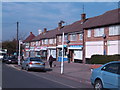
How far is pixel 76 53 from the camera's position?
39.6m

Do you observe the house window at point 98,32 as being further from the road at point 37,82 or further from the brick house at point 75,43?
the road at point 37,82

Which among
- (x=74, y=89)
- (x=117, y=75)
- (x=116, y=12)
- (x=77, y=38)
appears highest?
(x=116, y=12)

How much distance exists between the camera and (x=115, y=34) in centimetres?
3050

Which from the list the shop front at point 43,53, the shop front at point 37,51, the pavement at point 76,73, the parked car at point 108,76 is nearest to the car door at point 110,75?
the parked car at point 108,76

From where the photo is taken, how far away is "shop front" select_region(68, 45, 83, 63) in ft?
125

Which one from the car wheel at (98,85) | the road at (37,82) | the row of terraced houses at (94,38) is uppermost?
the row of terraced houses at (94,38)

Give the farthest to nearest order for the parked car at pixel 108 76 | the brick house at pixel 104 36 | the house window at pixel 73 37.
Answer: the house window at pixel 73 37
the brick house at pixel 104 36
the parked car at pixel 108 76

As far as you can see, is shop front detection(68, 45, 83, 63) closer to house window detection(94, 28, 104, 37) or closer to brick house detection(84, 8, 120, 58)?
brick house detection(84, 8, 120, 58)

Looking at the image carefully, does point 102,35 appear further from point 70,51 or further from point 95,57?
point 70,51

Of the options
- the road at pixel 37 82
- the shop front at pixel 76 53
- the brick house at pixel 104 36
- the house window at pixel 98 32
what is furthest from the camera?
the shop front at pixel 76 53

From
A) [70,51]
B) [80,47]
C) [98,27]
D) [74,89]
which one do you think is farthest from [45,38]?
[74,89]

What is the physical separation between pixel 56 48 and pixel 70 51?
6806 mm

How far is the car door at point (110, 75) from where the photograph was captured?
9243mm

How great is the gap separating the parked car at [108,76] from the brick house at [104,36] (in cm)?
1982
